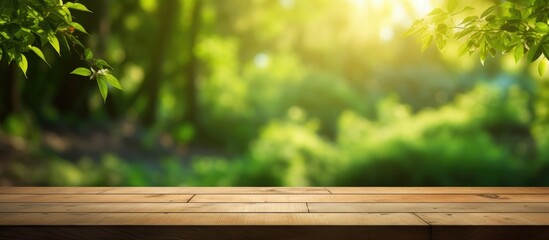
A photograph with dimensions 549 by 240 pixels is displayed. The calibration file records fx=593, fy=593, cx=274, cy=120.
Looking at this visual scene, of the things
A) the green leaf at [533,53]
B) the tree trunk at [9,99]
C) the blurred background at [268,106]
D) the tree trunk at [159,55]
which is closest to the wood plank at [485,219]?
the green leaf at [533,53]

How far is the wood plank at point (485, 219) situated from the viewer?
1.94m

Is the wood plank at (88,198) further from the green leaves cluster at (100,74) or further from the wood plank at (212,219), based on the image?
the green leaves cluster at (100,74)

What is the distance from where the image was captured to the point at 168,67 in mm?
15898

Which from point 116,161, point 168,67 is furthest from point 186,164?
point 168,67

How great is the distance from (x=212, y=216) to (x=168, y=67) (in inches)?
560

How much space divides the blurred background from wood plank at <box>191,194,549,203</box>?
4866mm

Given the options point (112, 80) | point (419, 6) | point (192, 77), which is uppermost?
point (192, 77)

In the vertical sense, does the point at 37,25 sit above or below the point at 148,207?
above

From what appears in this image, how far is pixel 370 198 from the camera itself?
2.53 metres

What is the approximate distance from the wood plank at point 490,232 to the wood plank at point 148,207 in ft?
1.67

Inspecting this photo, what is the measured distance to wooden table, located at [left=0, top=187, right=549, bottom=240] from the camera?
187cm

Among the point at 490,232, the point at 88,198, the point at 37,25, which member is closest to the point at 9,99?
the point at 88,198

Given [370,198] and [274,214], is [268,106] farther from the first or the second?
[274,214]

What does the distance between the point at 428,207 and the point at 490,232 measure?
1.29 ft
